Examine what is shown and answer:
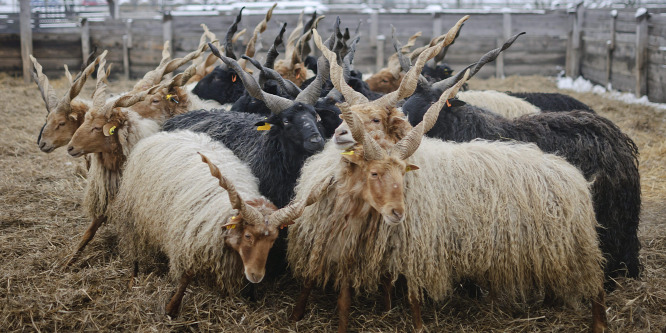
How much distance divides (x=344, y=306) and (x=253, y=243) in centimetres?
74

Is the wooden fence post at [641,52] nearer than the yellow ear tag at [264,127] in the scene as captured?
No

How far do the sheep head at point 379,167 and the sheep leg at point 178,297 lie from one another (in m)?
1.35

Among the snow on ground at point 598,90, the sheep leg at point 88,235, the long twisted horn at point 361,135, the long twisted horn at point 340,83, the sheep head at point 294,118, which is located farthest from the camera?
the snow on ground at point 598,90

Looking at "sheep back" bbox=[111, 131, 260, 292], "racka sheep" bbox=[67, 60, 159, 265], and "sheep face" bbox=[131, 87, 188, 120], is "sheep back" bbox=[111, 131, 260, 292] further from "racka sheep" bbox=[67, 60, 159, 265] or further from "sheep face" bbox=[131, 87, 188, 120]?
"sheep face" bbox=[131, 87, 188, 120]

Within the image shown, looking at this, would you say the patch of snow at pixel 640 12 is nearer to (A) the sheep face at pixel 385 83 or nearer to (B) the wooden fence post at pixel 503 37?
(B) the wooden fence post at pixel 503 37

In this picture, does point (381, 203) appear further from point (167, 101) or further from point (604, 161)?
point (167, 101)

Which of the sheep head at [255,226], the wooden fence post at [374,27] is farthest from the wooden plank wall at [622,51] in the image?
the sheep head at [255,226]

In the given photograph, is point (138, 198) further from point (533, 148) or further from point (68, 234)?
point (533, 148)

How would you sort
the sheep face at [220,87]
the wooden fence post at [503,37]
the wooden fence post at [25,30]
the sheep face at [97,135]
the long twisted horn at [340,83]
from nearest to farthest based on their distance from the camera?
1. the long twisted horn at [340,83]
2. the sheep face at [97,135]
3. the sheep face at [220,87]
4. the wooden fence post at [25,30]
5. the wooden fence post at [503,37]

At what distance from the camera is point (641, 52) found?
1033 centimetres

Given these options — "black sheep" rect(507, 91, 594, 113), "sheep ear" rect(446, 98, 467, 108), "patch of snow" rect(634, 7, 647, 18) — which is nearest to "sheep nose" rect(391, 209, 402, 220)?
"sheep ear" rect(446, 98, 467, 108)

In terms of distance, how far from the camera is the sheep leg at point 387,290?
12.6 ft

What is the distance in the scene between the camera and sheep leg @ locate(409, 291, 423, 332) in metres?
3.72

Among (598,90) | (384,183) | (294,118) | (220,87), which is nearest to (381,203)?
(384,183)
